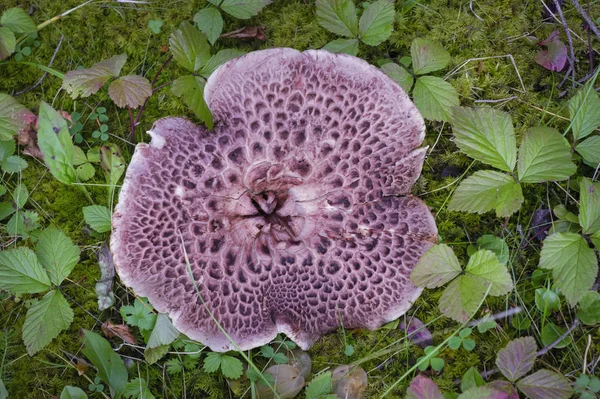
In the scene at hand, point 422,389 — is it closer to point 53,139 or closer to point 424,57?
point 424,57

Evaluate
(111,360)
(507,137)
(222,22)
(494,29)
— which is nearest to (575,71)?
(494,29)

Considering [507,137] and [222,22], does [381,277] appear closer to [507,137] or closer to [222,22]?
[507,137]

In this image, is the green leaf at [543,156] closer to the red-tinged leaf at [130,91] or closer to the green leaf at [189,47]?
the green leaf at [189,47]

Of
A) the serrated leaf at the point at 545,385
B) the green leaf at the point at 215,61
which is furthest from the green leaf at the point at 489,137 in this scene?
the green leaf at the point at 215,61

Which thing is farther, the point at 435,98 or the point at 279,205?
the point at 435,98

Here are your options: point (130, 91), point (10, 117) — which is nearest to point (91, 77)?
point (130, 91)

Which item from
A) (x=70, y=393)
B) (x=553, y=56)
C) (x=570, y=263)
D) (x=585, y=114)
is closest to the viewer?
(x=570, y=263)

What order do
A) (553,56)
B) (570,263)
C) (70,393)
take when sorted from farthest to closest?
1. (553,56)
2. (70,393)
3. (570,263)
